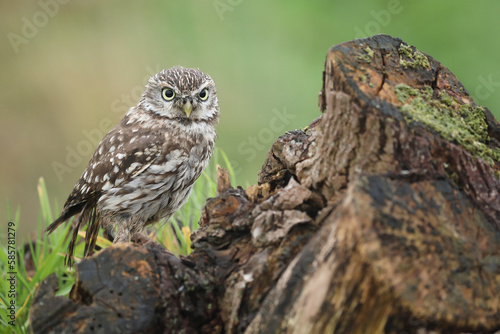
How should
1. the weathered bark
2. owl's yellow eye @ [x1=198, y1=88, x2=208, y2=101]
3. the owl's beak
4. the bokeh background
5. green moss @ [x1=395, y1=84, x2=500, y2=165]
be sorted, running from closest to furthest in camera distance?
the weathered bark
green moss @ [x1=395, y1=84, x2=500, y2=165]
the owl's beak
owl's yellow eye @ [x1=198, y1=88, x2=208, y2=101]
the bokeh background

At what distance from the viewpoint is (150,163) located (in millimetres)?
3773

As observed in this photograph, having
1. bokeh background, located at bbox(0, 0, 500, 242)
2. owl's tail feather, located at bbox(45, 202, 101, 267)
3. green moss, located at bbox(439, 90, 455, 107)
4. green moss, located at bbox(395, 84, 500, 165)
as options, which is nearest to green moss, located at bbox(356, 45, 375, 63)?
green moss, located at bbox(395, 84, 500, 165)

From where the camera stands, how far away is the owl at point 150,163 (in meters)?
3.80

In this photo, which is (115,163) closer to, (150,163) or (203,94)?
(150,163)

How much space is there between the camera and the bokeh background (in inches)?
230

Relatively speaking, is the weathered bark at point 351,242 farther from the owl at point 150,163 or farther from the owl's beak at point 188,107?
the owl's beak at point 188,107

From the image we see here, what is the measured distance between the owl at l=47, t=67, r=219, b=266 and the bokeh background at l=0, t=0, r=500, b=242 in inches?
62.7

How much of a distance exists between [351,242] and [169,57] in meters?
5.07

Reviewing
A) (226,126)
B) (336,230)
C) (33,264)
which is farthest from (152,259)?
(226,126)

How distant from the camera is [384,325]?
5.67ft

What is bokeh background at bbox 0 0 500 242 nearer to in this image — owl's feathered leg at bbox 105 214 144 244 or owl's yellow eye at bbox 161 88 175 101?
owl's yellow eye at bbox 161 88 175 101

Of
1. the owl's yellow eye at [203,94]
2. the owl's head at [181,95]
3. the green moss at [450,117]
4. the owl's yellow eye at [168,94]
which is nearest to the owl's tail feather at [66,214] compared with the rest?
the owl's head at [181,95]

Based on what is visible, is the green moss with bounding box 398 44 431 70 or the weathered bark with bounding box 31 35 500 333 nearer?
the weathered bark with bounding box 31 35 500 333

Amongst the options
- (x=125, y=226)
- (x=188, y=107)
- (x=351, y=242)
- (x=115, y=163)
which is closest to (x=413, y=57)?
(x=351, y=242)
